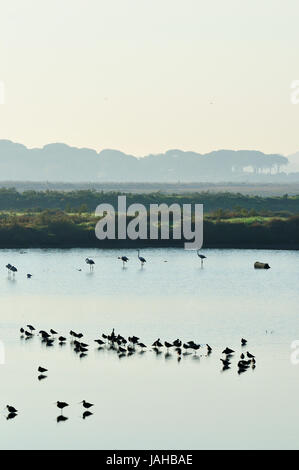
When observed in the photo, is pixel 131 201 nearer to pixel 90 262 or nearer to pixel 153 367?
pixel 90 262

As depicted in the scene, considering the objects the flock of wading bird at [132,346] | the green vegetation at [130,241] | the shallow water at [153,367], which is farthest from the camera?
Answer: the green vegetation at [130,241]

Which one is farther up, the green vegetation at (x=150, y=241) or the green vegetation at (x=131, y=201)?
the green vegetation at (x=131, y=201)

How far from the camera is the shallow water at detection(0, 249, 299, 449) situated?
107 feet

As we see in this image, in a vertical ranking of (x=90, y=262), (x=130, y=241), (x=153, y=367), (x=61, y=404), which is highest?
(x=130, y=241)

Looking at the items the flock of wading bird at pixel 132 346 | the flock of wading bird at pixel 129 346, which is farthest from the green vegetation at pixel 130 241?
the flock of wading bird at pixel 132 346

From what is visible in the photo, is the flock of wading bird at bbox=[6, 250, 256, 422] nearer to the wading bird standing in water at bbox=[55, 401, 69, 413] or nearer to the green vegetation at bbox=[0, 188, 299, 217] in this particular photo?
the wading bird standing in water at bbox=[55, 401, 69, 413]

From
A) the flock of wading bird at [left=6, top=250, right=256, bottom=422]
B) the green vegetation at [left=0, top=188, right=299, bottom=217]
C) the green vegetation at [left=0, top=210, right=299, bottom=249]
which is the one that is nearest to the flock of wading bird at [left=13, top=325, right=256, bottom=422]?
the flock of wading bird at [left=6, top=250, right=256, bottom=422]

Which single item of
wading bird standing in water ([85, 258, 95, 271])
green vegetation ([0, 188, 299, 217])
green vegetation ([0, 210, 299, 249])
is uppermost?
green vegetation ([0, 188, 299, 217])

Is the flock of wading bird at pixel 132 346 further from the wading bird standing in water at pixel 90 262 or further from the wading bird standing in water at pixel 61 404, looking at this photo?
the wading bird standing in water at pixel 90 262

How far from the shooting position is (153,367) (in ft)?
137

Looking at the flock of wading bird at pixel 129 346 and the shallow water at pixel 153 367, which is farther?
the flock of wading bird at pixel 129 346

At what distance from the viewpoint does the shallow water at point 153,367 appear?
32594mm

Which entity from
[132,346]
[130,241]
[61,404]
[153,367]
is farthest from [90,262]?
[61,404]

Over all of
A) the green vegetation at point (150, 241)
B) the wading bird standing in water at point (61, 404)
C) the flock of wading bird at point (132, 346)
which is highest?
the green vegetation at point (150, 241)
